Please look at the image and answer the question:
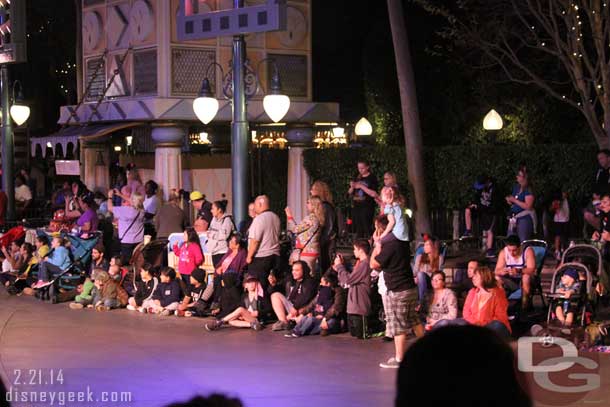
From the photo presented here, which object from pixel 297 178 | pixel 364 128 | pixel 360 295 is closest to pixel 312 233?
pixel 360 295

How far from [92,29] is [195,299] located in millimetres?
10686

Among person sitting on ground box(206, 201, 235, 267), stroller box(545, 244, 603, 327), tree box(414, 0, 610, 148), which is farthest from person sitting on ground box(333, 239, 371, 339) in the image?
tree box(414, 0, 610, 148)

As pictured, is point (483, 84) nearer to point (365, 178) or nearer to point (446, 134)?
point (446, 134)

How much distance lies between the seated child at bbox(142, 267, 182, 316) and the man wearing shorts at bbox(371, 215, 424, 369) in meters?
4.48

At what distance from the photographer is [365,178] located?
19219 mm

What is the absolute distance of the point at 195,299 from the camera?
15016 mm

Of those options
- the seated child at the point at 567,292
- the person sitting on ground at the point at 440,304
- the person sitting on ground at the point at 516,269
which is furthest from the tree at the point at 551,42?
the person sitting on ground at the point at 440,304

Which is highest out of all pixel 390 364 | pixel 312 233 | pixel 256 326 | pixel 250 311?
pixel 312 233

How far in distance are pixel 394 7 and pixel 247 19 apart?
692 cm

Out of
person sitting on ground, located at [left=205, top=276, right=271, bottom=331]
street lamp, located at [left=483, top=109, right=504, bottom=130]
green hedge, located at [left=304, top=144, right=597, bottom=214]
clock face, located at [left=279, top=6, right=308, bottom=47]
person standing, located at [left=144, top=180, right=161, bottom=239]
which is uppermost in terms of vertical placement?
clock face, located at [left=279, top=6, right=308, bottom=47]

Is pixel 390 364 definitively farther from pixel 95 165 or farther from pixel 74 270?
pixel 95 165

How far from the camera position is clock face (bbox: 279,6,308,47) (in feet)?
75.5

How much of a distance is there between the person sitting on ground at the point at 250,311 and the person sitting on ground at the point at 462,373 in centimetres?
1115

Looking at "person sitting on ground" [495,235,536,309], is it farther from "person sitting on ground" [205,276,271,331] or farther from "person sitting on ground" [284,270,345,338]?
"person sitting on ground" [205,276,271,331]
